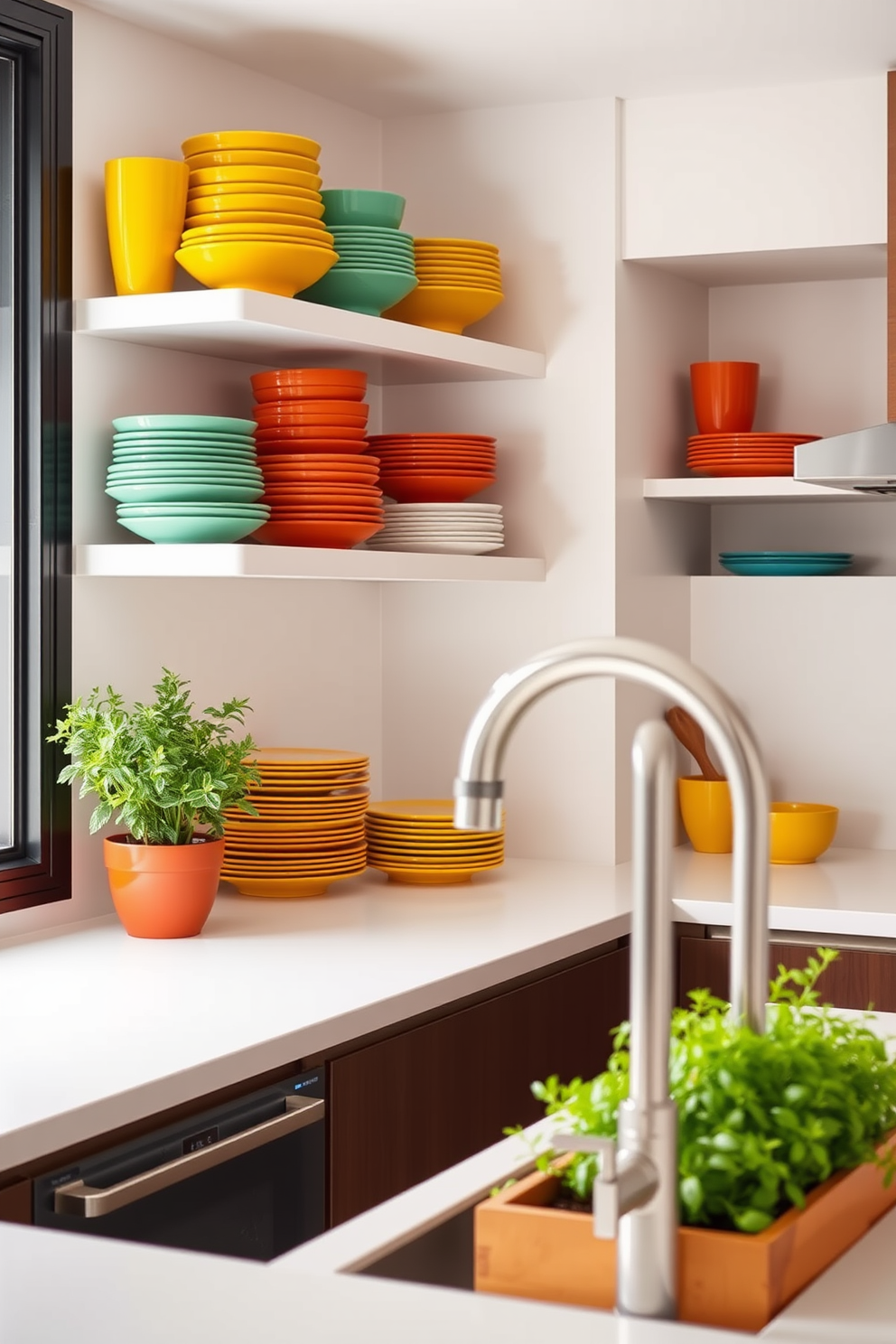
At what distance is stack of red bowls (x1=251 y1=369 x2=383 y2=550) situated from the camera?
2783 millimetres

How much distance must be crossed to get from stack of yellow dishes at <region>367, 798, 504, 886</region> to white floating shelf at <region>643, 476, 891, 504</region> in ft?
2.60

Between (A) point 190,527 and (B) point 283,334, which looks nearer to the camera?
(A) point 190,527

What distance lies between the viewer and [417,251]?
3.15 m

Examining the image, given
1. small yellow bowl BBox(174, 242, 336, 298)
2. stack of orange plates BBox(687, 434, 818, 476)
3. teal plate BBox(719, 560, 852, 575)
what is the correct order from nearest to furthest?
small yellow bowl BBox(174, 242, 336, 298) < stack of orange plates BBox(687, 434, 818, 476) < teal plate BBox(719, 560, 852, 575)

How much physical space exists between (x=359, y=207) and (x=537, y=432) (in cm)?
64

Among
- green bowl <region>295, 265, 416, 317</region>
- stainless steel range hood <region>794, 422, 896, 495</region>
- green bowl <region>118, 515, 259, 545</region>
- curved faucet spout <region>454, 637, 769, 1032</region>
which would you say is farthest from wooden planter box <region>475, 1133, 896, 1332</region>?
green bowl <region>295, 265, 416, 317</region>

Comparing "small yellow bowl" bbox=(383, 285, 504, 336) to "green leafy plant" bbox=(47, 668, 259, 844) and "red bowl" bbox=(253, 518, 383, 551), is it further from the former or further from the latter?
"green leafy plant" bbox=(47, 668, 259, 844)

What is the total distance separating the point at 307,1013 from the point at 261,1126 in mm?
159

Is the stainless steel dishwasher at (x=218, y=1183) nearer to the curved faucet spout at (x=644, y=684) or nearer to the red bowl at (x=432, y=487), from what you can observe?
the curved faucet spout at (x=644, y=684)

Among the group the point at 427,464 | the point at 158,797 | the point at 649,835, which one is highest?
the point at 427,464

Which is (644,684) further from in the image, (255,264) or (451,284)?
(451,284)

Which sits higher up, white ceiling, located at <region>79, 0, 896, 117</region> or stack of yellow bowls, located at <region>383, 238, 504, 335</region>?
white ceiling, located at <region>79, 0, 896, 117</region>

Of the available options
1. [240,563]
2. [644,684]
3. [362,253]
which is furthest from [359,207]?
[644,684]

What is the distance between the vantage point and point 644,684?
39.8 inches
